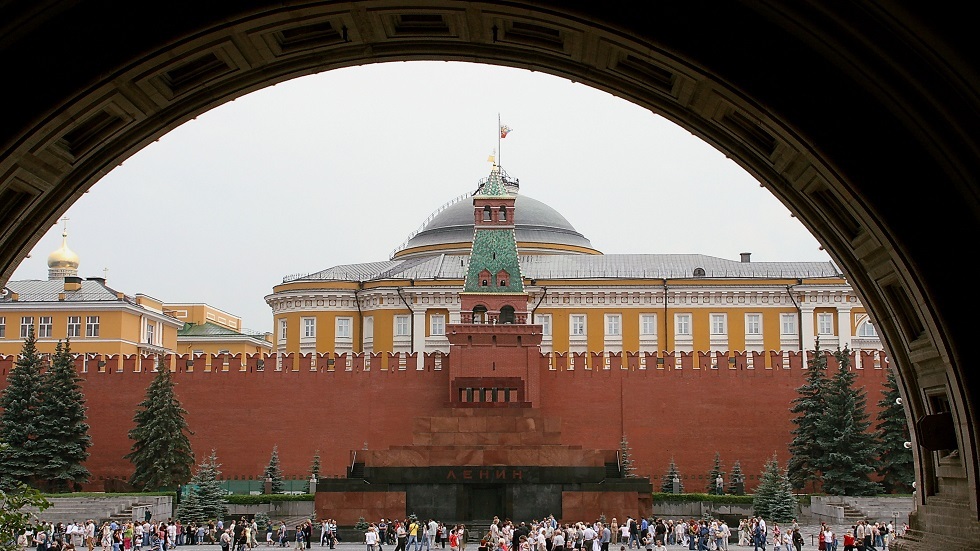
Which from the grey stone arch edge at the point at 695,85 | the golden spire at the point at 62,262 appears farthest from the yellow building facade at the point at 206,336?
the grey stone arch edge at the point at 695,85

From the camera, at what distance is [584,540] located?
2591 cm

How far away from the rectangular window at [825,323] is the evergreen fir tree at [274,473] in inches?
1114

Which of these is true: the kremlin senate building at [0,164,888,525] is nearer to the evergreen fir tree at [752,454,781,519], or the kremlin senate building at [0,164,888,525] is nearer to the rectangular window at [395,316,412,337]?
the rectangular window at [395,316,412,337]

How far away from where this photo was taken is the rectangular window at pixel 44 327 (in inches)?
2227

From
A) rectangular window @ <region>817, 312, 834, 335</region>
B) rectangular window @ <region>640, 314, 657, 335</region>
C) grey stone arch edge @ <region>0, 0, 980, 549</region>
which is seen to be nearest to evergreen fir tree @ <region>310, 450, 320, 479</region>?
rectangular window @ <region>640, 314, 657, 335</region>

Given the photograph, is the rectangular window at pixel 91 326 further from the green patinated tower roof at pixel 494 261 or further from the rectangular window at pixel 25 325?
the green patinated tower roof at pixel 494 261

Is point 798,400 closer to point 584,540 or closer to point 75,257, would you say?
point 584,540

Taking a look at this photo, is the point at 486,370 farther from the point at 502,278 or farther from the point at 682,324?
the point at 682,324

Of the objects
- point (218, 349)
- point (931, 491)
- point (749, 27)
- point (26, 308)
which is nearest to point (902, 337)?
point (931, 491)

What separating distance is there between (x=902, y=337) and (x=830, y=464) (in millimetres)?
25161

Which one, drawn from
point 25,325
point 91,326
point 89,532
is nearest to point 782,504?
point 89,532

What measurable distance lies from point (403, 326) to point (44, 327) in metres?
16.1

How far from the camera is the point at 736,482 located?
1540 inches

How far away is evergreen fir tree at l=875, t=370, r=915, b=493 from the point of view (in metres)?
37.1
